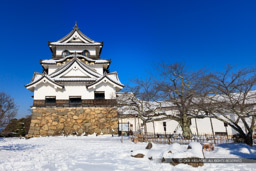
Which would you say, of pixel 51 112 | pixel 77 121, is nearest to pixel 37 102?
pixel 51 112

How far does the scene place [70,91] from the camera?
893 inches

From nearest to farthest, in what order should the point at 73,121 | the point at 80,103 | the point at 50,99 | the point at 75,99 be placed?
the point at 73,121 < the point at 80,103 < the point at 50,99 < the point at 75,99

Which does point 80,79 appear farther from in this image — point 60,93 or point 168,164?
point 168,164

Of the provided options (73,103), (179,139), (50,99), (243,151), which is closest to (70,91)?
(73,103)

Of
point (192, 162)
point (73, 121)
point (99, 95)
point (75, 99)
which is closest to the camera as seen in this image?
point (192, 162)

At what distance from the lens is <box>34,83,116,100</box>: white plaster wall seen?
72.1 ft

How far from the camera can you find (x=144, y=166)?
21.2 feet

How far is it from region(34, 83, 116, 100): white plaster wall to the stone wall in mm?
1735

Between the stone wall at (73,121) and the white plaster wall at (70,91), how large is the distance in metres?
1.73

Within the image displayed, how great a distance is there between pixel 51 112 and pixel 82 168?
17.3 meters

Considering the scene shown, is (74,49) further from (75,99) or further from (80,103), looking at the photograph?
(80,103)

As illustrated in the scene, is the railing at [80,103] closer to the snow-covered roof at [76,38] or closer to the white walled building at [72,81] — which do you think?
the white walled building at [72,81]

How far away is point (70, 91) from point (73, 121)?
411cm

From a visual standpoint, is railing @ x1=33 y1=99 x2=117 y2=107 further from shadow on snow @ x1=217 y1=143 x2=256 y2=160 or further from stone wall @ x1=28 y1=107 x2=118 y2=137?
shadow on snow @ x1=217 y1=143 x2=256 y2=160
